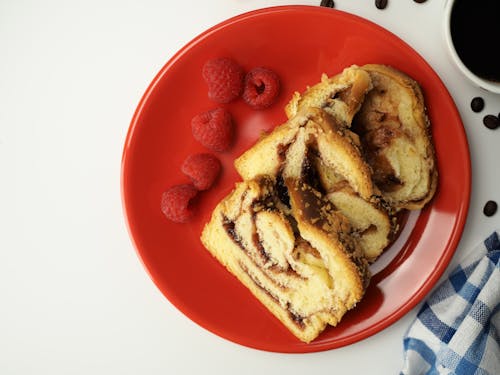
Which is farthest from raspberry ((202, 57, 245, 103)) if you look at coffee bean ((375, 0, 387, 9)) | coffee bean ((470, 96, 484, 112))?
coffee bean ((470, 96, 484, 112))

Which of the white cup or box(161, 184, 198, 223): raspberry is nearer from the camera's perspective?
the white cup

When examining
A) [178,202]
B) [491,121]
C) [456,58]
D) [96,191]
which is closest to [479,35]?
[456,58]

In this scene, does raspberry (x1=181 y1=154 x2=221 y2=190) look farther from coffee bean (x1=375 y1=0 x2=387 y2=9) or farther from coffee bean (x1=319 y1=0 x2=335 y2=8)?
coffee bean (x1=375 y1=0 x2=387 y2=9)

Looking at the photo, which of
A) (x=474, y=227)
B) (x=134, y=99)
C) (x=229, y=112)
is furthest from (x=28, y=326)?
(x=474, y=227)

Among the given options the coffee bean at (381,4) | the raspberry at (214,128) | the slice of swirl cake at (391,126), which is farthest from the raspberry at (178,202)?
the coffee bean at (381,4)

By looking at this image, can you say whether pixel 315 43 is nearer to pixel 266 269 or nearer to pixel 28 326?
pixel 266 269

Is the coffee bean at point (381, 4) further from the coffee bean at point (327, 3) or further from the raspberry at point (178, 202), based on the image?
the raspberry at point (178, 202)
